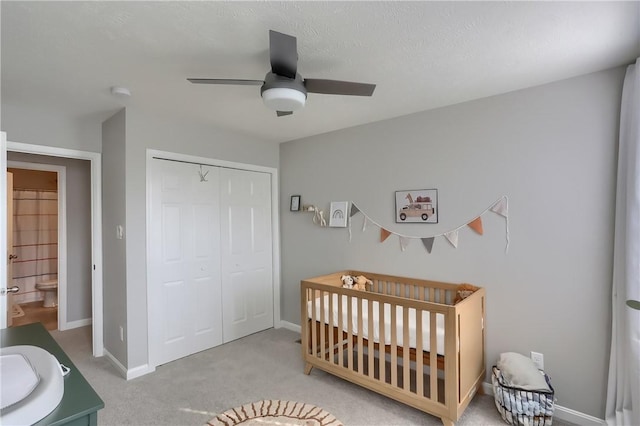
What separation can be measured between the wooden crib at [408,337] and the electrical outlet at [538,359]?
13.0 inches

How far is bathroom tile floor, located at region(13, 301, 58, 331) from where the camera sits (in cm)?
405

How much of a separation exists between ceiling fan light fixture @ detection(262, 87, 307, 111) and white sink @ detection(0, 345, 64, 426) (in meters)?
1.37

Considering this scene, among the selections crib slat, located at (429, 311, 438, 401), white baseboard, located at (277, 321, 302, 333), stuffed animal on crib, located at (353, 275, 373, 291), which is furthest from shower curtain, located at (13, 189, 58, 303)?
crib slat, located at (429, 311, 438, 401)

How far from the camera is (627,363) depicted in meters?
1.90

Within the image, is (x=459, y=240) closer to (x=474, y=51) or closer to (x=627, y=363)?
(x=627, y=363)

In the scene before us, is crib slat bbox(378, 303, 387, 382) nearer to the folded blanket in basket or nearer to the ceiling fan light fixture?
the folded blanket in basket

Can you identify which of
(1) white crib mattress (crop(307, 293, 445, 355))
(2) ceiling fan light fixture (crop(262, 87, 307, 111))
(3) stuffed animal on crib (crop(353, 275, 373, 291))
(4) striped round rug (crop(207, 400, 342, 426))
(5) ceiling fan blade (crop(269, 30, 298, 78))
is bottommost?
(4) striped round rug (crop(207, 400, 342, 426))

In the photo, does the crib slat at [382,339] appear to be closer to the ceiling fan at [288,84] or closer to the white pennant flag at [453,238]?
the white pennant flag at [453,238]

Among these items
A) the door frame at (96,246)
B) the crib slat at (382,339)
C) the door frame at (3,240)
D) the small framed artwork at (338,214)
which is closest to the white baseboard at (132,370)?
the door frame at (96,246)

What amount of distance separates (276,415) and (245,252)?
185 cm

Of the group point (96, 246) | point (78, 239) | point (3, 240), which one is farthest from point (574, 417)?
point (78, 239)

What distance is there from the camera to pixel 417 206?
9.41 ft

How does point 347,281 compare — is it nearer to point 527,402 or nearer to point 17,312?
point 527,402

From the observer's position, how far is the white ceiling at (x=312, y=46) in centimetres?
147
